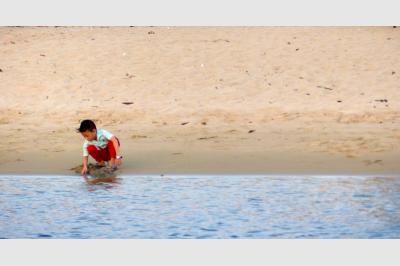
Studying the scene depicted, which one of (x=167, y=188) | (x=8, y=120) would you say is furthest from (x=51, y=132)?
(x=167, y=188)

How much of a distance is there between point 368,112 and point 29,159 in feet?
16.2

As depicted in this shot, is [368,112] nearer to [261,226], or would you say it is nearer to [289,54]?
[289,54]

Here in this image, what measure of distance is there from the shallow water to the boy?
0.28 metres

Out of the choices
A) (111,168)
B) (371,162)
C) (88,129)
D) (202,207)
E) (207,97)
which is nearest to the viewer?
(202,207)

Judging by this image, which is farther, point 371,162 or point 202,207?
point 371,162

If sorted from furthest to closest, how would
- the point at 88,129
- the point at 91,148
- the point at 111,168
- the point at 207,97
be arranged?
the point at 207,97 < the point at 111,168 < the point at 91,148 < the point at 88,129

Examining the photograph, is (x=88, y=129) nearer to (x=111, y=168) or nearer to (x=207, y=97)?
(x=111, y=168)

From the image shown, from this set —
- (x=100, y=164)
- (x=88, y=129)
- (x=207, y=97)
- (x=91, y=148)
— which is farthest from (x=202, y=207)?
(x=207, y=97)

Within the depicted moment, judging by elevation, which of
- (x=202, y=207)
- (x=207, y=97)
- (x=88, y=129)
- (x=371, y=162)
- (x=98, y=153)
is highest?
(x=207, y=97)

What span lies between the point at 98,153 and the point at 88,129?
0.49 metres

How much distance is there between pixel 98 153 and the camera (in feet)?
37.9

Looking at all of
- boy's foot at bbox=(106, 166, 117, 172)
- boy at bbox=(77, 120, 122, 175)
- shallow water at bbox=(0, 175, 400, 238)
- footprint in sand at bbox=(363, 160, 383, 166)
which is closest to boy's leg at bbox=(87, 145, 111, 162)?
boy at bbox=(77, 120, 122, 175)

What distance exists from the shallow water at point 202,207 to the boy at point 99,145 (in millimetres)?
284

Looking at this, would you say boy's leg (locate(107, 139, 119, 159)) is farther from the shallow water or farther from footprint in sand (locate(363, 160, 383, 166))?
footprint in sand (locate(363, 160, 383, 166))
